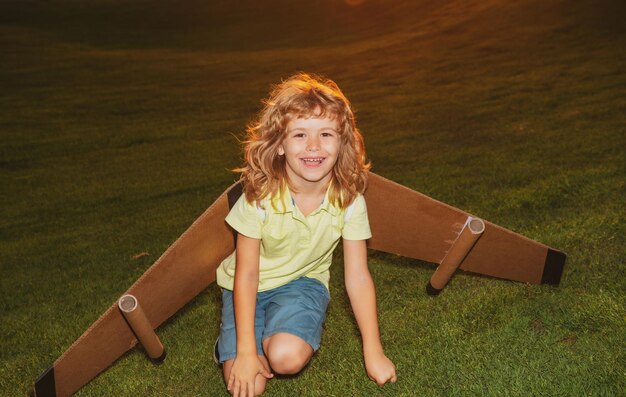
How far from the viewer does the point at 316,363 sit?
3131mm

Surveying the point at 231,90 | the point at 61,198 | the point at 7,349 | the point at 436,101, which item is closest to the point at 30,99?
the point at 231,90

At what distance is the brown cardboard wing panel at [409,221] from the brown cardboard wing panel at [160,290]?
78 centimetres

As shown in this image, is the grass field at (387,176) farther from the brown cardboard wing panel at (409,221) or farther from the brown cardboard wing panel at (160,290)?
the brown cardboard wing panel at (409,221)

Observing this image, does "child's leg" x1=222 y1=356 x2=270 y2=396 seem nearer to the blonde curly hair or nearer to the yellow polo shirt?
the yellow polo shirt

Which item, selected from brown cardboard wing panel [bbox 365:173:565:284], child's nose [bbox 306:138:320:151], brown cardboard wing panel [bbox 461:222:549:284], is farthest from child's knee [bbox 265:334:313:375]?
brown cardboard wing panel [bbox 461:222:549:284]

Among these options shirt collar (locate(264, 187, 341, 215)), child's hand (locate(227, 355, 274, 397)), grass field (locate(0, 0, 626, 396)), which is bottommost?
grass field (locate(0, 0, 626, 396))

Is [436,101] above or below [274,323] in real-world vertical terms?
below

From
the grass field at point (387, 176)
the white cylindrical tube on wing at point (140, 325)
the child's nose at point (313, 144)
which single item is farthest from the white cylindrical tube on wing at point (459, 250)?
the white cylindrical tube on wing at point (140, 325)

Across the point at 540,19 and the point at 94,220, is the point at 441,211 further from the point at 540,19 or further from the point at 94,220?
the point at 540,19

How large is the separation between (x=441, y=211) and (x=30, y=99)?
13.9 m

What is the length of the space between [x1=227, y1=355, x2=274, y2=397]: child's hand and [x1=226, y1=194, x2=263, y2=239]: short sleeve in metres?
0.52

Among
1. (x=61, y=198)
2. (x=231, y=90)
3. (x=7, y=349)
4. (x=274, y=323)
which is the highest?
(x=274, y=323)

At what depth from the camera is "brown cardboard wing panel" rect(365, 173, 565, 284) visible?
347 cm

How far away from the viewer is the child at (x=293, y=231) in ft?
9.05
